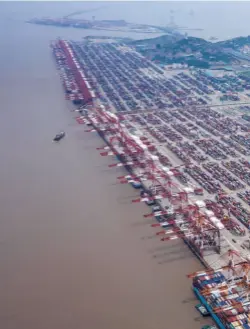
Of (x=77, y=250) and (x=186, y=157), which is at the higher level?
(x=186, y=157)

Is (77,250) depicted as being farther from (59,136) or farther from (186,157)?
(59,136)

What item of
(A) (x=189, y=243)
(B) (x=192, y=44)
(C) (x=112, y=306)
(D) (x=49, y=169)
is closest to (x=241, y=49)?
(B) (x=192, y=44)

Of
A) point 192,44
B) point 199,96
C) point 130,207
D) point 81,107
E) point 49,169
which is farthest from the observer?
point 192,44

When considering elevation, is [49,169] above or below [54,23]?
below

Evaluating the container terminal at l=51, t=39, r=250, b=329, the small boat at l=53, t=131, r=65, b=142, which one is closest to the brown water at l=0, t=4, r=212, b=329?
the small boat at l=53, t=131, r=65, b=142

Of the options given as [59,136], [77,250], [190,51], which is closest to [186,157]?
[59,136]

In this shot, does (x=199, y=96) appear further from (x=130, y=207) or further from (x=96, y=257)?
(x=96, y=257)

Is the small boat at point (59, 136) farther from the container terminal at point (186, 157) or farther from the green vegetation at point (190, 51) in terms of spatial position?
the green vegetation at point (190, 51)

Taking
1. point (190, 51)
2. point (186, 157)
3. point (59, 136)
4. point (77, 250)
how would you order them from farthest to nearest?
1. point (190, 51)
2. point (59, 136)
3. point (186, 157)
4. point (77, 250)
